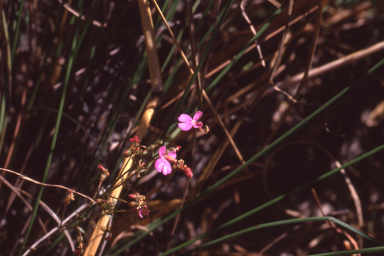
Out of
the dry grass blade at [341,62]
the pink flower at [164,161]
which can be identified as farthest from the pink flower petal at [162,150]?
the dry grass blade at [341,62]

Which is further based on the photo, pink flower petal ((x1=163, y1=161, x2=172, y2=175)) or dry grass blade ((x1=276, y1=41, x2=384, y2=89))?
dry grass blade ((x1=276, y1=41, x2=384, y2=89))

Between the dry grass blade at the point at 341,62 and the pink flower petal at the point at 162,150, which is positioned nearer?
the pink flower petal at the point at 162,150

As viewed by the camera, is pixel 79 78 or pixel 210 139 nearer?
pixel 79 78

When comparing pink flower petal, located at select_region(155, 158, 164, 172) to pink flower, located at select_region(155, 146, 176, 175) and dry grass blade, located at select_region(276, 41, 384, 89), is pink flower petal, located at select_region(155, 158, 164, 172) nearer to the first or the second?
pink flower, located at select_region(155, 146, 176, 175)

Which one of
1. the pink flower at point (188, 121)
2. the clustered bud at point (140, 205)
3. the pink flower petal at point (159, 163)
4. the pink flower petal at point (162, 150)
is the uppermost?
the pink flower at point (188, 121)

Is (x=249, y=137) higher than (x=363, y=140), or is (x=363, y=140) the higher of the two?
(x=249, y=137)

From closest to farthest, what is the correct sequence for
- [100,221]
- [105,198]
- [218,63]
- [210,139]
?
[105,198]
[100,221]
[218,63]
[210,139]

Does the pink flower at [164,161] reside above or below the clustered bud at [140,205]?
above

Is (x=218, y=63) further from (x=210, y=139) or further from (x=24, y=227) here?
(x=24, y=227)

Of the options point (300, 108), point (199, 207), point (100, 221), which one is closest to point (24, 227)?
point (100, 221)

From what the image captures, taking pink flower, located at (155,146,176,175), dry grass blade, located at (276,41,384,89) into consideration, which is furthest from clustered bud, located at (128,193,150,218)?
dry grass blade, located at (276,41,384,89)

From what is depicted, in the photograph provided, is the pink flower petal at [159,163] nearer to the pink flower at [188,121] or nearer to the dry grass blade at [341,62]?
the pink flower at [188,121]
